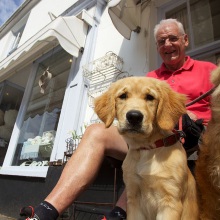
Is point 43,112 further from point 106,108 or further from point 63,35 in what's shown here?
point 106,108

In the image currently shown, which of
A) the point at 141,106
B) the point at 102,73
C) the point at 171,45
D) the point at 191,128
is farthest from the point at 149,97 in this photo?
the point at 102,73

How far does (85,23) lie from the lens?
4.62 m

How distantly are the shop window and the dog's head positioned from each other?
5.42 meters

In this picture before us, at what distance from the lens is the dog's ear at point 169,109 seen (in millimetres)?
Answer: 1408

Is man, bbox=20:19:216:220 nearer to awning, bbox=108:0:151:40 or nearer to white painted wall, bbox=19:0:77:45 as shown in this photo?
awning, bbox=108:0:151:40

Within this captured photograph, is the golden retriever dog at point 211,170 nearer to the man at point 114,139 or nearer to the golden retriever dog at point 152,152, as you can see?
the golden retriever dog at point 152,152

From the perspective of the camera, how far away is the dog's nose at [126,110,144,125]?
1.36 metres

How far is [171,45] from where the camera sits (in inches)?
97.4

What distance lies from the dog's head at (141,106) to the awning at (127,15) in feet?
6.94

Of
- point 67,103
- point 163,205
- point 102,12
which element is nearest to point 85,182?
point 163,205

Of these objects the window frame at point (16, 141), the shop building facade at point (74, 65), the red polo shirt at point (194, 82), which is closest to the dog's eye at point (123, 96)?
the red polo shirt at point (194, 82)

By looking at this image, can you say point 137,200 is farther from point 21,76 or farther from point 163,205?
point 21,76

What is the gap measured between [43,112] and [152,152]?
403 centimetres

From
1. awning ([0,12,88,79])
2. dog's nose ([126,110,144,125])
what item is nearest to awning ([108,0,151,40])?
awning ([0,12,88,79])
